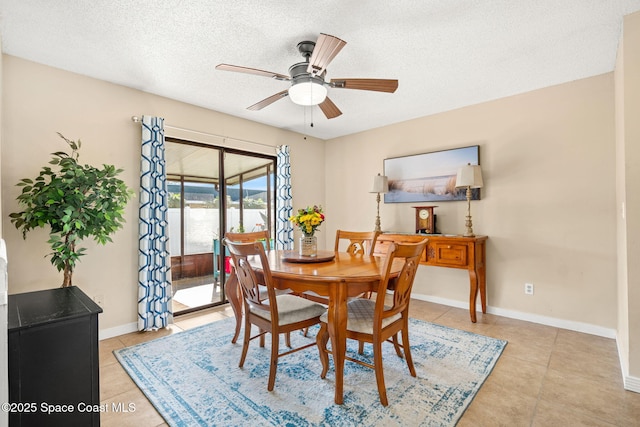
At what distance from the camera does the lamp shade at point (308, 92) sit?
219 cm

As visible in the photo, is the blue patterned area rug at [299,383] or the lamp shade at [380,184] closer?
the blue patterned area rug at [299,383]

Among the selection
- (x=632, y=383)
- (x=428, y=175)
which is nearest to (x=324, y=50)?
(x=428, y=175)

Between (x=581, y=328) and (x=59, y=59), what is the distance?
5.30 metres

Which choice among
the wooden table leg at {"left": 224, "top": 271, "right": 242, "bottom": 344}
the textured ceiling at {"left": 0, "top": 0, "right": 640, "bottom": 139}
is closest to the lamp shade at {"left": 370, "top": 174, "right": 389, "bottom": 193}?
the textured ceiling at {"left": 0, "top": 0, "right": 640, "bottom": 139}

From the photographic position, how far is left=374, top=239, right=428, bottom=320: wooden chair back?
1759 mm

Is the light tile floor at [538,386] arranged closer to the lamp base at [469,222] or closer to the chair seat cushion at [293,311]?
the chair seat cushion at [293,311]

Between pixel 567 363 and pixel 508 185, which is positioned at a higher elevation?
pixel 508 185

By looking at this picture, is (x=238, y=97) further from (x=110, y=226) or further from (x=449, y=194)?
(x=449, y=194)

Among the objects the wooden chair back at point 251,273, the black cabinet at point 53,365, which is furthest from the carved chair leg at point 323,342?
the black cabinet at point 53,365

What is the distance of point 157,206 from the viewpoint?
10.1ft

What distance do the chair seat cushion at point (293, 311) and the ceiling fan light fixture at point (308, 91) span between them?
156 centimetres

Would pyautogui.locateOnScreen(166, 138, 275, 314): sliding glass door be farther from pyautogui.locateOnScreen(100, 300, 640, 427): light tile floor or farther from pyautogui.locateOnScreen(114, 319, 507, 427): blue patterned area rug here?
pyautogui.locateOnScreen(114, 319, 507, 427): blue patterned area rug

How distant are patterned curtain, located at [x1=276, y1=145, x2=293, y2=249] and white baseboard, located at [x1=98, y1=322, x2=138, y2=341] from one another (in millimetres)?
1938

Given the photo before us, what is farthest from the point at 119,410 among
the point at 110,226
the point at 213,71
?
the point at 213,71
